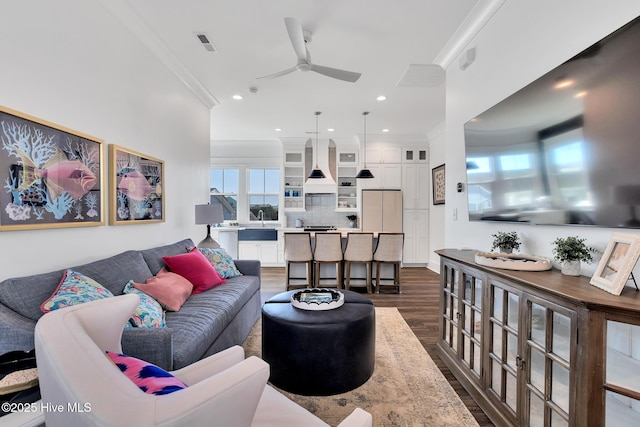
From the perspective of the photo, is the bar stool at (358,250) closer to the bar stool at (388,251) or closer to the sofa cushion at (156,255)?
the bar stool at (388,251)

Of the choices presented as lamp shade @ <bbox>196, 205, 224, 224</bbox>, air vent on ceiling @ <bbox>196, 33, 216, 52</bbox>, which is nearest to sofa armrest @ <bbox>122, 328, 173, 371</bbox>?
lamp shade @ <bbox>196, 205, 224, 224</bbox>

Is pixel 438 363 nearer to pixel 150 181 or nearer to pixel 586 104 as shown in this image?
pixel 586 104

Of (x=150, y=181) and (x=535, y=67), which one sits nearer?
(x=535, y=67)

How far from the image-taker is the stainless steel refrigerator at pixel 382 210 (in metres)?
6.30

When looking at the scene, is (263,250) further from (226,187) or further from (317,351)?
(317,351)

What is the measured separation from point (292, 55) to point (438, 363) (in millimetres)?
3386

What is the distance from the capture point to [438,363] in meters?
2.38

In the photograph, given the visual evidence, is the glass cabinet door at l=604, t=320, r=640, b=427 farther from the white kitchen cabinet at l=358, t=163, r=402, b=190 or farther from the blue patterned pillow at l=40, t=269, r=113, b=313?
the white kitchen cabinet at l=358, t=163, r=402, b=190

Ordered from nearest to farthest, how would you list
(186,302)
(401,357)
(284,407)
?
1. (284,407)
2. (186,302)
3. (401,357)

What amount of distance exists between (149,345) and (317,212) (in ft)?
18.4

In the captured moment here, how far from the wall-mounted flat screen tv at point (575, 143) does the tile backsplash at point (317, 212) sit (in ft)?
15.9

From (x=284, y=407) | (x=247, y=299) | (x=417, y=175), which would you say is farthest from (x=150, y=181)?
(x=417, y=175)

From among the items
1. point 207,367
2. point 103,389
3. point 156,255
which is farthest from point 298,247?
point 103,389

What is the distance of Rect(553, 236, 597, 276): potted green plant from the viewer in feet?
4.56
